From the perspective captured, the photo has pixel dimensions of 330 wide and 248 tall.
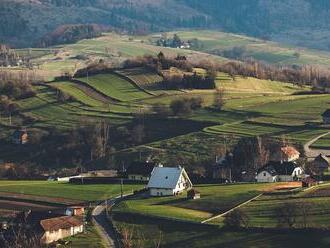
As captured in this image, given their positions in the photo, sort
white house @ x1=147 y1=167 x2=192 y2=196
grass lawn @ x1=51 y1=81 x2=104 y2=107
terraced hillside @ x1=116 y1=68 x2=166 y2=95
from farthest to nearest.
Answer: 1. terraced hillside @ x1=116 y1=68 x2=166 y2=95
2. grass lawn @ x1=51 y1=81 x2=104 y2=107
3. white house @ x1=147 y1=167 x2=192 y2=196

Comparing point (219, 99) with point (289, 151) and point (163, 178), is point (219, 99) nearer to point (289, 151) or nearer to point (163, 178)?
point (289, 151)

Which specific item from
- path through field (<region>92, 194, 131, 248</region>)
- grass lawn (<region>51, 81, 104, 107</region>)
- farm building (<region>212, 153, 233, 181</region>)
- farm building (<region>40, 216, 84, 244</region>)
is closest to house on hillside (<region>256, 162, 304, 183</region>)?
farm building (<region>212, 153, 233, 181</region>)

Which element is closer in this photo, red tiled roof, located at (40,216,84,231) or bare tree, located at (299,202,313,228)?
bare tree, located at (299,202,313,228)

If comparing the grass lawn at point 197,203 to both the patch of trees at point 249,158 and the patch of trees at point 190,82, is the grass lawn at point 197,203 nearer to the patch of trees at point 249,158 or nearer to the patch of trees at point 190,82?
the patch of trees at point 249,158

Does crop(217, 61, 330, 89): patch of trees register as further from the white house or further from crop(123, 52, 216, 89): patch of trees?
the white house

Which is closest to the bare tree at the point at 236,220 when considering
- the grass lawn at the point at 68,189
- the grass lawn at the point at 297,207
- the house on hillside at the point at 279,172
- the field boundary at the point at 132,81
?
the grass lawn at the point at 297,207

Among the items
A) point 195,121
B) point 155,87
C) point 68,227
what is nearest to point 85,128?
point 195,121
